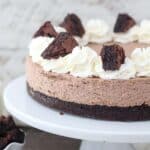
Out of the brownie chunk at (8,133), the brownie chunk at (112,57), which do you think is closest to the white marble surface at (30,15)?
the brownie chunk at (8,133)

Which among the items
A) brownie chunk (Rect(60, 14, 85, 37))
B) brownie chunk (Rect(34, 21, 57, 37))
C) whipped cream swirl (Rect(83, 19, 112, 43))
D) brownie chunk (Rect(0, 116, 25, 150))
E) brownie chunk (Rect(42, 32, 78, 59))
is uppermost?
brownie chunk (Rect(42, 32, 78, 59))

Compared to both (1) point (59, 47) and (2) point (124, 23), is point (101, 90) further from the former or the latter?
(2) point (124, 23)

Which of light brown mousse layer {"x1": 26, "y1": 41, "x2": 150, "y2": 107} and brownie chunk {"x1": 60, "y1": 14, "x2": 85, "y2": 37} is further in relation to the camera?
brownie chunk {"x1": 60, "y1": 14, "x2": 85, "y2": 37}

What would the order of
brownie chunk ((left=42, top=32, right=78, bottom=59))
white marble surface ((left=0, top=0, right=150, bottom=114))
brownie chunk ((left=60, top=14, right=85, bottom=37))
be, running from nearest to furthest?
brownie chunk ((left=42, top=32, right=78, bottom=59)) < brownie chunk ((left=60, top=14, right=85, bottom=37)) < white marble surface ((left=0, top=0, right=150, bottom=114))

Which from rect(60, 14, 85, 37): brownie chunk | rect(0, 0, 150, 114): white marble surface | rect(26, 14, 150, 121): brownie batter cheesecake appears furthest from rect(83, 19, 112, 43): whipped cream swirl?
rect(26, 14, 150, 121): brownie batter cheesecake

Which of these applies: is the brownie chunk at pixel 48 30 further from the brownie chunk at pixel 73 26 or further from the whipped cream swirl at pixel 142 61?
the whipped cream swirl at pixel 142 61

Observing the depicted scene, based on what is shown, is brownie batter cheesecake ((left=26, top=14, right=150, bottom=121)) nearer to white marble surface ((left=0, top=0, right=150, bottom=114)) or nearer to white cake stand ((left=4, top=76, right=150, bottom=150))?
white cake stand ((left=4, top=76, right=150, bottom=150))
